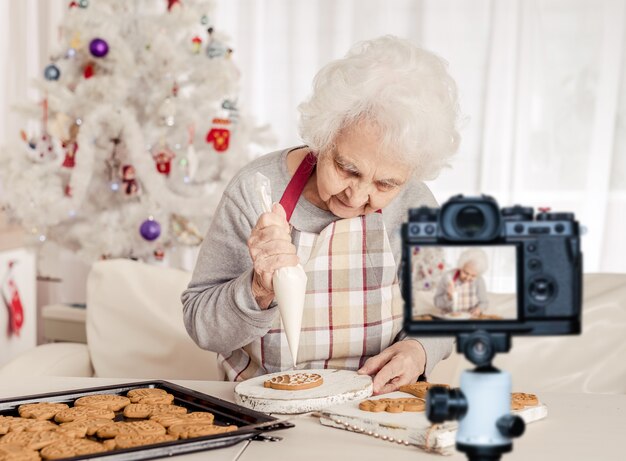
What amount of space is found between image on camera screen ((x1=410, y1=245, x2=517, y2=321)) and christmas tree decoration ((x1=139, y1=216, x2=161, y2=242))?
242 cm

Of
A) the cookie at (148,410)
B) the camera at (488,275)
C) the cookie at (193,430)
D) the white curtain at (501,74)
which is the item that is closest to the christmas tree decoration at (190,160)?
the white curtain at (501,74)

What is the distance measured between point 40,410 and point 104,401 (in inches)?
3.8

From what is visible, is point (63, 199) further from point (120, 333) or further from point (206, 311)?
point (206, 311)

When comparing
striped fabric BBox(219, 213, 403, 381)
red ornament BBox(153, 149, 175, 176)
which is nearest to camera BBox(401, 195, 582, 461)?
striped fabric BBox(219, 213, 403, 381)

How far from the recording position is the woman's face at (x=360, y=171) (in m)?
1.57

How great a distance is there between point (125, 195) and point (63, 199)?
0.26 metres

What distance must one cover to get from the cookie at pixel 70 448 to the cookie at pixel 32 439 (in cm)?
1

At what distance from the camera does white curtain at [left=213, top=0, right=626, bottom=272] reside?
3.97 metres

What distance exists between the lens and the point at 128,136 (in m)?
3.24

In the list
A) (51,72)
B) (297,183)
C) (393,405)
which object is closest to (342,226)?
(297,183)

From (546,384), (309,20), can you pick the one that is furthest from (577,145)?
(546,384)

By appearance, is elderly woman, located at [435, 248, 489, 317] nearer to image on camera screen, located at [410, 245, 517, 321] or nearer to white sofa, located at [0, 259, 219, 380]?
image on camera screen, located at [410, 245, 517, 321]

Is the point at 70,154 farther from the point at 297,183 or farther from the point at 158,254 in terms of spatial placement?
the point at 297,183

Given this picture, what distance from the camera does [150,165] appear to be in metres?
3.26
